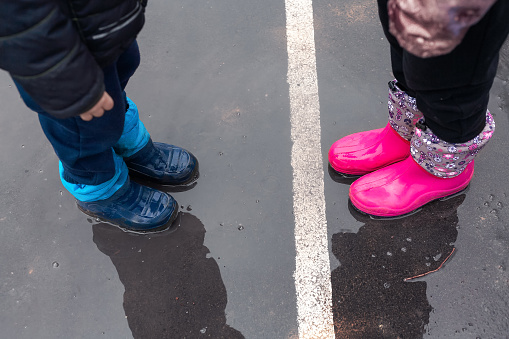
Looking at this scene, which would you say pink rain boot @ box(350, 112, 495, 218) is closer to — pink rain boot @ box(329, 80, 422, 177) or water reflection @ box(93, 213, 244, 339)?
pink rain boot @ box(329, 80, 422, 177)

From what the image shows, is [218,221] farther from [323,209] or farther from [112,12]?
[112,12]

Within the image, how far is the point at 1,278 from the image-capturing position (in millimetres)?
1811

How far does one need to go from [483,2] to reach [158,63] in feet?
6.58

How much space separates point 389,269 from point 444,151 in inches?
22.1

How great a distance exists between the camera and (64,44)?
1.02 meters

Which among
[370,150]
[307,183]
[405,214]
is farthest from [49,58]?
[405,214]

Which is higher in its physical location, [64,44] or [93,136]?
[64,44]

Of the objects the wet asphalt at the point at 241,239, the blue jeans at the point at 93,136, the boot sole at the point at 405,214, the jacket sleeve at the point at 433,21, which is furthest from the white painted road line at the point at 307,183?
the jacket sleeve at the point at 433,21

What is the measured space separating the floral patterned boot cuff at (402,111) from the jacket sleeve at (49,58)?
1.18 metres

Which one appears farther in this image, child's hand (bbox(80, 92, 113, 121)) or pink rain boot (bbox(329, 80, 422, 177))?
pink rain boot (bbox(329, 80, 422, 177))

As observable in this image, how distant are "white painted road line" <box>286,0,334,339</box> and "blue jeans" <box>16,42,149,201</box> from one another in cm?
90

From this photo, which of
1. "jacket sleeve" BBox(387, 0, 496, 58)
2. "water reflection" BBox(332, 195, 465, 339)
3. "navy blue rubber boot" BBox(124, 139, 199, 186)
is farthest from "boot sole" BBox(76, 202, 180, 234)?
"jacket sleeve" BBox(387, 0, 496, 58)

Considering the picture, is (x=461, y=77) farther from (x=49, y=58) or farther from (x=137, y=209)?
(x=137, y=209)

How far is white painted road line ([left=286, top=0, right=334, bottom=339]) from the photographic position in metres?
1.64
